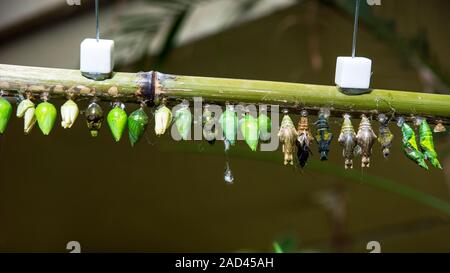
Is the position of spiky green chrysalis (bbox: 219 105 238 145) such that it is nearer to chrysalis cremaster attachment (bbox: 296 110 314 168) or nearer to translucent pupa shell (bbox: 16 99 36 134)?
chrysalis cremaster attachment (bbox: 296 110 314 168)

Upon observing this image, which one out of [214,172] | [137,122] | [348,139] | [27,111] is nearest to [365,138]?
[348,139]

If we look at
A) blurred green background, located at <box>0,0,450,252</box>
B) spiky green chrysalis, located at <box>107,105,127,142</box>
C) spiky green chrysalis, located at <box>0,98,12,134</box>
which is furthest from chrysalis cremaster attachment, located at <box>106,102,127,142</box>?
blurred green background, located at <box>0,0,450,252</box>

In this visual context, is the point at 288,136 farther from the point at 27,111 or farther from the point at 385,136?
the point at 27,111

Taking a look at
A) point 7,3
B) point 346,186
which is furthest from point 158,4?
point 346,186

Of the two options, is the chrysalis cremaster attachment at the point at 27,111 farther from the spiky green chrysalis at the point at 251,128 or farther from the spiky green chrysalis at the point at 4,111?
the spiky green chrysalis at the point at 251,128

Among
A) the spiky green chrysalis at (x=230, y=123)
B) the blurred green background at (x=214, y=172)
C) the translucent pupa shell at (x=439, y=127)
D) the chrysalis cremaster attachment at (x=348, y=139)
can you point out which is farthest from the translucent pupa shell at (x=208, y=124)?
the blurred green background at (x=214, y=172)

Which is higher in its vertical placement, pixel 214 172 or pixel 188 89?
pixel 188 89
